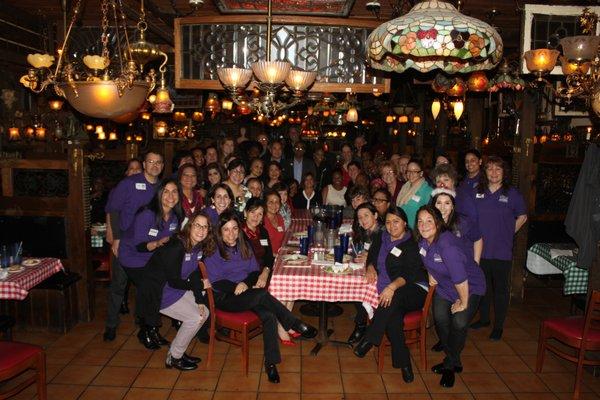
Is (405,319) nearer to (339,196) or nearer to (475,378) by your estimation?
(475,378)

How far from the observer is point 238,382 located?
14.8 feet

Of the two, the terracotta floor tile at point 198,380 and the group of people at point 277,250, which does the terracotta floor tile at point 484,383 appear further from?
the terracotta floor tile at point 198,380

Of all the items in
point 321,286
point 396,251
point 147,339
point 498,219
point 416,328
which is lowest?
point 147,339

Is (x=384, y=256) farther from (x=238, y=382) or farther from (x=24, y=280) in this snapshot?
(x=24, y=280)

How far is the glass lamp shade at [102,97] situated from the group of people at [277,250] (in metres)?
1.90

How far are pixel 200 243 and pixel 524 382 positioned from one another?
327 centimetres

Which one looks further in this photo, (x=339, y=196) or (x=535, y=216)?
(x=339, y=196)

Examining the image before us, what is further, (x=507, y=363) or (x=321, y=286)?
(x=507, y=363)

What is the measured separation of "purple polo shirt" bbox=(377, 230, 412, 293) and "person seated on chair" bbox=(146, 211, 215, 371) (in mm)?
1570

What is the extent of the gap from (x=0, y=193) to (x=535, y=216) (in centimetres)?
716

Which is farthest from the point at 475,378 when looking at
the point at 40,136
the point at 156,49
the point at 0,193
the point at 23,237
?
the point at 40,136

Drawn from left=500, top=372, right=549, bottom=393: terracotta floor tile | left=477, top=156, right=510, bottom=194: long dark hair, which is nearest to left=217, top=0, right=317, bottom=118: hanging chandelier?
left=477, top=156, right=510, bottom=194: long dark hair

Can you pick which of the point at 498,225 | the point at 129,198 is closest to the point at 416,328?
the point at 498,225

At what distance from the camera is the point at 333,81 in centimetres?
468
